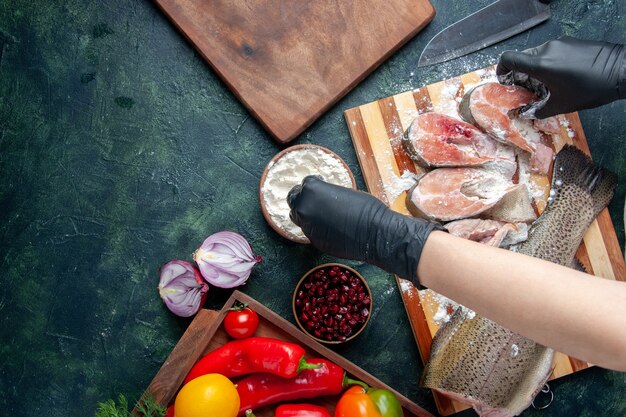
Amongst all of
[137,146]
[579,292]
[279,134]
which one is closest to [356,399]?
[579,292]

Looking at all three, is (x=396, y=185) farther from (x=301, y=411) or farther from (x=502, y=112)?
(x=301, y=411)

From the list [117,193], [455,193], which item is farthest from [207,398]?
[455,193]

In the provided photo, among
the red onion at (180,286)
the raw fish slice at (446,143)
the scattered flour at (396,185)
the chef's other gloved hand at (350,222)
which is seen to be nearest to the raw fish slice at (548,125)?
the raw fish slice at (446,143)

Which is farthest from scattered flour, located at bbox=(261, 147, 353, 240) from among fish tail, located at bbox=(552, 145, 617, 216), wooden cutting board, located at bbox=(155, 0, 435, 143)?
fish tail, located at bbox=(552, 145, 617, 216)

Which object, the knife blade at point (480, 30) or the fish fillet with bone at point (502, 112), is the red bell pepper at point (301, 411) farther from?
the knife blade at point (480, 30)

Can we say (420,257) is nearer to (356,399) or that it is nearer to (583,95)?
(356,399)

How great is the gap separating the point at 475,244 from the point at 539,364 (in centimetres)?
68

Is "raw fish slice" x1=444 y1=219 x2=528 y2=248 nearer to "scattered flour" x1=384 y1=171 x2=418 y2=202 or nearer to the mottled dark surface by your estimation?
"scattered flour" x1=384 y1=171 x2=418 y2=202

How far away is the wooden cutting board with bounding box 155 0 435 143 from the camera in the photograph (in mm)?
2293

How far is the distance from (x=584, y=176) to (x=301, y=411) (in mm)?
1337

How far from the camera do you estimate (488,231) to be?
222 centimetres

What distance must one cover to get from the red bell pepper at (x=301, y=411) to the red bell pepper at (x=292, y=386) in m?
0.04

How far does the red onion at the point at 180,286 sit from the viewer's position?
2264mm

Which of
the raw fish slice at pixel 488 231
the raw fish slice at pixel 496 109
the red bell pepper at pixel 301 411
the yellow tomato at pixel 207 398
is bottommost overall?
the red bell pepper at pixel 301 411
